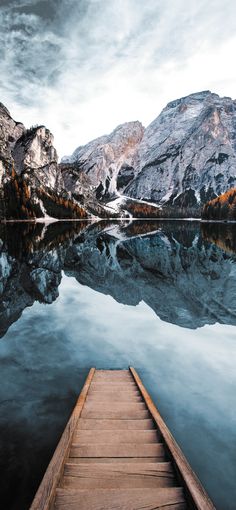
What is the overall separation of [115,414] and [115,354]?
16.5ft

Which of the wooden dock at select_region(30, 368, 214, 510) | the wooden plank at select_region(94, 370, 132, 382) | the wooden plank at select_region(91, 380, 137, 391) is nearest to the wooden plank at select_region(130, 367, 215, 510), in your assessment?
the wooden dock at select_region(30, 368, 214, 510)

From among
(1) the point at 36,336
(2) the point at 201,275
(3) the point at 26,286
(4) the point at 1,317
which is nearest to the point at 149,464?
(1) the point at 36,336

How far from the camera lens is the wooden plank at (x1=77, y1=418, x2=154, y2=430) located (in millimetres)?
5762

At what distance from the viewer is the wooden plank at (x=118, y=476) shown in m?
4.01

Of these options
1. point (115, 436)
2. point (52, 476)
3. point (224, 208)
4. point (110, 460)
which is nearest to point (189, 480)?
point (110, 460)

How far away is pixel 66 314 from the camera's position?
15.7 meters

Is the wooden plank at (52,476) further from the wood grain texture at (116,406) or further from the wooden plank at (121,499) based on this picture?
the wood grain texture at (116,406)

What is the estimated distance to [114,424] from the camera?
592 cm

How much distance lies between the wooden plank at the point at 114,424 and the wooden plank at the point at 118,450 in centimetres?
72

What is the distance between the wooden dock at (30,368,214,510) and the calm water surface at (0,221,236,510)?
114 cm

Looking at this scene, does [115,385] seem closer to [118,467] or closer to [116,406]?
[116,406]

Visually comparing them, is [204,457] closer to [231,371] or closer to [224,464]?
[224,464]

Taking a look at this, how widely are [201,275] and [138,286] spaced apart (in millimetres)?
7368

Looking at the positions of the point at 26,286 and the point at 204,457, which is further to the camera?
the point at 26,286
